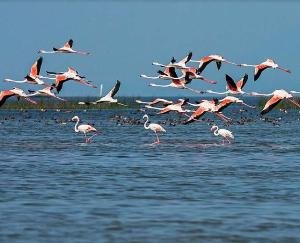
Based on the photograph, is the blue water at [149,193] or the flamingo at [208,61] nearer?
the blue water at [149,193]

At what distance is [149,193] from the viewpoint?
55.3 ft

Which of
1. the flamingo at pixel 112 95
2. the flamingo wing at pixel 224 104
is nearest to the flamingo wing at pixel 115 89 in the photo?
the flamingo at pixel 112 95

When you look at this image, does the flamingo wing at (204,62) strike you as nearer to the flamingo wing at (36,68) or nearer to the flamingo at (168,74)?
the flamingo at (168,74)

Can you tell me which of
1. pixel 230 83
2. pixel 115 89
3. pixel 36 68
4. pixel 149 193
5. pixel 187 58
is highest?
pixel 187 58

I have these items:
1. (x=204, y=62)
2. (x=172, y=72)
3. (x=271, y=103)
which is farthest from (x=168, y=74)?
(x=271, y=103)

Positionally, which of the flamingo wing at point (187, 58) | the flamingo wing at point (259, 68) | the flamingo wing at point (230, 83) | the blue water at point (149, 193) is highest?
the flamingo wing at point (187, 58)

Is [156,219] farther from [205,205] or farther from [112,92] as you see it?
[112,92]

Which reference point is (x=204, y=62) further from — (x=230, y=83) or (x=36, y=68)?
(x=36, y=68)

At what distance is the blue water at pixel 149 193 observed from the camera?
1283 cm

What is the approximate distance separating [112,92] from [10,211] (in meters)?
19.2

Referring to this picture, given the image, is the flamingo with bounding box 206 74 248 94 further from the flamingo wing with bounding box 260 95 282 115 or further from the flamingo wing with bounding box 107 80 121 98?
the flamingo wing with bounding box 107 80 121 98

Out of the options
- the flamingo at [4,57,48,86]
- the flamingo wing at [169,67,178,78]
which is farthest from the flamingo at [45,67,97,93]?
the flamingo wing at [169,67,178,78]

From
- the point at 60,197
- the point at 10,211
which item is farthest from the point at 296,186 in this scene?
the point at 10,211

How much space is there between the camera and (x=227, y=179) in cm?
1944
